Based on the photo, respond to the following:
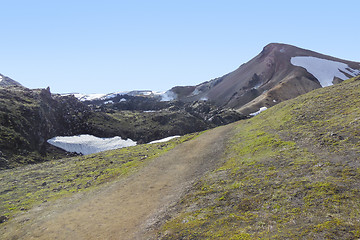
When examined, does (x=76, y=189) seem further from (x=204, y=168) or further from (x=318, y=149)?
(x=318, y=149)

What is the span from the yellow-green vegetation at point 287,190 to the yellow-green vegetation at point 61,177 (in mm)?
15551

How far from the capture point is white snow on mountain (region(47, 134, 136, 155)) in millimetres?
75062

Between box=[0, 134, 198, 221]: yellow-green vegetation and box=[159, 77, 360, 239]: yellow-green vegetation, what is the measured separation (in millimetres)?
15551

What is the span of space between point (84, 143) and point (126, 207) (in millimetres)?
60763

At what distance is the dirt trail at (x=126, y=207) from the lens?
20000 millimetres

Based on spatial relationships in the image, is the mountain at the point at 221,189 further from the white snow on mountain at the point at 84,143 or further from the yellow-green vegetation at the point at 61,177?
the white snow on mountain at the point at 84,143

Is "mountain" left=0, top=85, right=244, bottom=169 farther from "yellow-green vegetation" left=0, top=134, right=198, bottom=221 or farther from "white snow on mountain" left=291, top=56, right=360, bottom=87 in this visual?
"white snow on mountain" left=291, top=56, right=360, bottom=87

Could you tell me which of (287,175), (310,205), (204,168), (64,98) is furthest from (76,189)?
(64,98)

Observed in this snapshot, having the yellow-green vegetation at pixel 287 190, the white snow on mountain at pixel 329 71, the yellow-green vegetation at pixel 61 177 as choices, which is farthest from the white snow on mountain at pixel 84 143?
the white snow on mountain at pixel 329 71

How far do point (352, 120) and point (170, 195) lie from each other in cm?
2073

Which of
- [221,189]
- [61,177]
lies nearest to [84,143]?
[61,177]

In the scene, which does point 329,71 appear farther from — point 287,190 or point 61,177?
point 61,177

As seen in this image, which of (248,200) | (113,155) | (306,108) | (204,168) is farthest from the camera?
(113,155)

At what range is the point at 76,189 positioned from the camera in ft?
102
